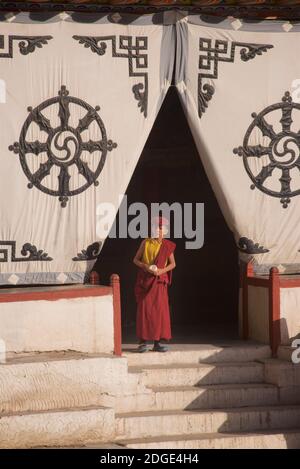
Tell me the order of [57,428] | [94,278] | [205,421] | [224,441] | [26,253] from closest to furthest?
[57,428] < [224,441] < [205,421] < [26,253] < [94,278]

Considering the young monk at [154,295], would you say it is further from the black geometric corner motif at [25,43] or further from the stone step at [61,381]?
the black geometric corner motif at [25,43]

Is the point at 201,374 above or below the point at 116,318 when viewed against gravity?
below

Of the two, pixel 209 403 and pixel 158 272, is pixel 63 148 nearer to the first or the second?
pixel 158 272

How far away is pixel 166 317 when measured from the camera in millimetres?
13266

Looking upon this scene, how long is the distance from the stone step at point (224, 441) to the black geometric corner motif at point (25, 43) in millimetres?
4037

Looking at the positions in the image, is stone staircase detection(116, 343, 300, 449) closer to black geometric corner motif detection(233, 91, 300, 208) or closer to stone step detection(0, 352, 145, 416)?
stone step detection(0, 352, 145, 416)

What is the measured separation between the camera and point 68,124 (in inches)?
516

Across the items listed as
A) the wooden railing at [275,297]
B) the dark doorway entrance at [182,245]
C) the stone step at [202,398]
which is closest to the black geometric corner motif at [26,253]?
the stone step at [202,398]

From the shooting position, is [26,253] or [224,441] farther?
[26,253]

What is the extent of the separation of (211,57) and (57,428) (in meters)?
4.36
